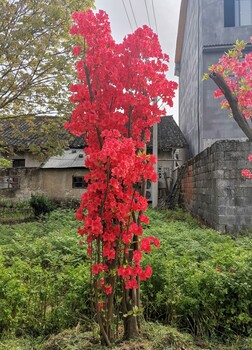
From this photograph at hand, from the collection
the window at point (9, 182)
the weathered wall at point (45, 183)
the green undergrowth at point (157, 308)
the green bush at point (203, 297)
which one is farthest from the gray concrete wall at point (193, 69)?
the green undergrowth at point (157, 308)

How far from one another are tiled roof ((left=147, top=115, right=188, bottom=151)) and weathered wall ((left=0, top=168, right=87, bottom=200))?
4.27 meters

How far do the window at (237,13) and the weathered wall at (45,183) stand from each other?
913 centimetres

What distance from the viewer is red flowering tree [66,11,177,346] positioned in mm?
2152

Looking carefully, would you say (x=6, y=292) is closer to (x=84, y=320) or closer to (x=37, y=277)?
(x=37, y=277)

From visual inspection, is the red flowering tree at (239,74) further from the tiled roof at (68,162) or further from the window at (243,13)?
the tiled roof at (68,162)

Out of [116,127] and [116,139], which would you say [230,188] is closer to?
[116,127]

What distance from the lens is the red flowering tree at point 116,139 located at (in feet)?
7.06

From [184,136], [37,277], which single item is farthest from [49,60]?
[184,136]

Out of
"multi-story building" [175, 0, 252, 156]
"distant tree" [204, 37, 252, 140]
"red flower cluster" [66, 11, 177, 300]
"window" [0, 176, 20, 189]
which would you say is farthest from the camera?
"window" [0, 176, 20, 189]

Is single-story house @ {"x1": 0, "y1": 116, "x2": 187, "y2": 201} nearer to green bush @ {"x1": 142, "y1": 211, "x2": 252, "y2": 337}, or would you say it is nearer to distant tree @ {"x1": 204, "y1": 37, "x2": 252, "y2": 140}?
distant tree @ {"x1": 204, "y1": 37, "x2": 252, "y2": 140}

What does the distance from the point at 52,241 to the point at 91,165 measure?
3647 mm

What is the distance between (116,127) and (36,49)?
605 centimetres

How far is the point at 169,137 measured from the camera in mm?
16422

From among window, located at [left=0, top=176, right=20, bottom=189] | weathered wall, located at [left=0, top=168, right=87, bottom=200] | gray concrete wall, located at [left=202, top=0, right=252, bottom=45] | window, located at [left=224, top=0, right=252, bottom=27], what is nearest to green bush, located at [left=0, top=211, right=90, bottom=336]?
gray concrete wall, located at [left=202, top=0, right=252, bottom=45]
